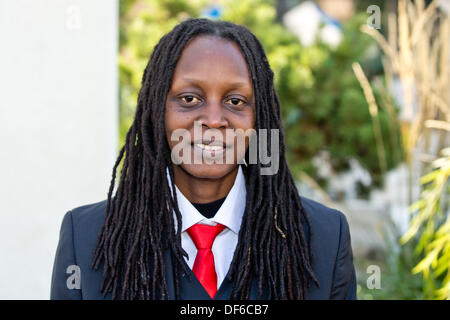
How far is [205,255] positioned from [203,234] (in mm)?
61

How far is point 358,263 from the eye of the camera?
5324 millimetres

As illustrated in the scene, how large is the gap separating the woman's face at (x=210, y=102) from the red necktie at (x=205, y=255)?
0.16 meters

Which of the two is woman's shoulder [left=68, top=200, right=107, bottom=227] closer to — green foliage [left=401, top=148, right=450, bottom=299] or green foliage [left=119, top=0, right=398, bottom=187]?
green foliage [left=401, top=148, right=450, bottom=299]

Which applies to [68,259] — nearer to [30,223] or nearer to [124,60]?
[30,223]

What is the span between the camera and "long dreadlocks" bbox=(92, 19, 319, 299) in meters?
1.64

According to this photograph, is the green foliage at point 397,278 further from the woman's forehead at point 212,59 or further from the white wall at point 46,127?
the woman's forehead at point 212,59

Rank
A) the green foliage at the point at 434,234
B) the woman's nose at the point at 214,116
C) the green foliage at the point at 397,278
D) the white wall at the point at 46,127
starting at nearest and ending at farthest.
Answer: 1. the woman's nose at the point at 214,116
2. the green foliage at the point at 434,234
3. the white wall at the point at 46,127
4. the green foliage at the point at 397,278

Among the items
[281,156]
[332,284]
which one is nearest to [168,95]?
[281,156]

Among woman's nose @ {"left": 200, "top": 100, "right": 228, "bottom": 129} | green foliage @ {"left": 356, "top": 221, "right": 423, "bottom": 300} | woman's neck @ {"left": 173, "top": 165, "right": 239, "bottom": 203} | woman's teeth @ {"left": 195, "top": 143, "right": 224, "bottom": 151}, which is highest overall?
woman's nose @ {"left": 200, "top": 100, "right": 228, "bottom": 129}

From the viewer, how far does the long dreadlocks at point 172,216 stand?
1.64 m

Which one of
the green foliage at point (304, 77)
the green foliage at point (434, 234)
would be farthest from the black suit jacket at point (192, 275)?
the green foliage at point (304, 77)

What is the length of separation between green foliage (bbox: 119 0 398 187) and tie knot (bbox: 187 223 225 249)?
4.47 meters
